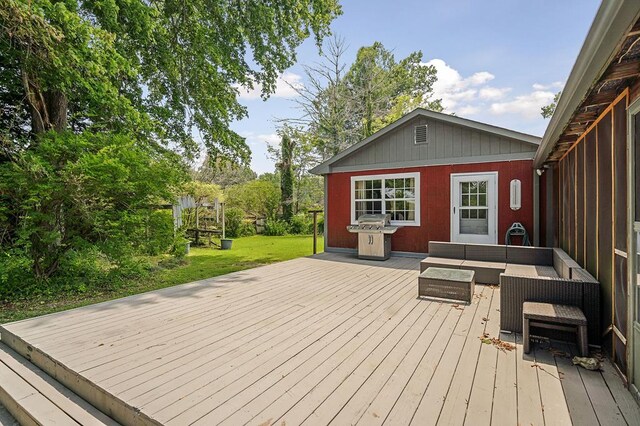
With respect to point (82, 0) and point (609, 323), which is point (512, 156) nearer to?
point (609, 323)

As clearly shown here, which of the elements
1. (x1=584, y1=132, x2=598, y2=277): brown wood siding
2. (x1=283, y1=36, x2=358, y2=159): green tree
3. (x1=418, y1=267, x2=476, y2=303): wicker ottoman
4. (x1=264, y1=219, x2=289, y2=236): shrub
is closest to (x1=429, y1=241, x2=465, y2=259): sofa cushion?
(x1=418, y1=267, x2=476, y2=303): wicker ottoman

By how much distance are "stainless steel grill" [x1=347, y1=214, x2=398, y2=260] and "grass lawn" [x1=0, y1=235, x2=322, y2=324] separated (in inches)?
92.3

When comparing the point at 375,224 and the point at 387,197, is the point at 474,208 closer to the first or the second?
the point at 387,197

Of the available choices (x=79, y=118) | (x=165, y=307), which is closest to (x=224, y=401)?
(x=165, y=307)

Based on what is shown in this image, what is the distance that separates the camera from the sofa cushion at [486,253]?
516 cm

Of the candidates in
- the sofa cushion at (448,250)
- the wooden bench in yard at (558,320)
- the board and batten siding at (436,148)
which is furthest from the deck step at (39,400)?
the board and batten siding at (436,148)

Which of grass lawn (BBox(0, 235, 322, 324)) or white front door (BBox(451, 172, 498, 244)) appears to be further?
white front door (BBox(451, 172, 498, 244))

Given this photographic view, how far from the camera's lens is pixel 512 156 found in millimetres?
6500

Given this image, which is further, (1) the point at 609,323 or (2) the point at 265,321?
(2) the point at 265,321

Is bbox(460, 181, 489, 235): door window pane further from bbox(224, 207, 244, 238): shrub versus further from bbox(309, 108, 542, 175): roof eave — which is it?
bbox(224, 207, 244, 238): shrub

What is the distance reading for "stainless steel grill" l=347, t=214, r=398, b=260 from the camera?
7258 mm

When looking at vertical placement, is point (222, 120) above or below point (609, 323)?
above

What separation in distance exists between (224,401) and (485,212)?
21.7 ft

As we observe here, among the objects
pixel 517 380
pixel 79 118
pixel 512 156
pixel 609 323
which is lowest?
pixel 517 380
